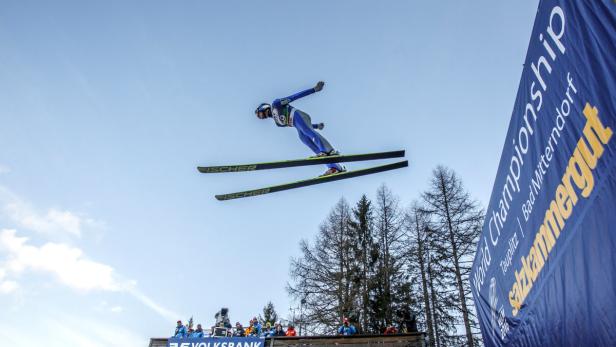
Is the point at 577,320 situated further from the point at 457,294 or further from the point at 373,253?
the point at 373,253

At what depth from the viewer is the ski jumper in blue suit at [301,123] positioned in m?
8.62

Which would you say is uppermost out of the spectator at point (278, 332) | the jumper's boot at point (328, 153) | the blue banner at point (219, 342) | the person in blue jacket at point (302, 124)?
the person in blue jacket at point (302, 124)

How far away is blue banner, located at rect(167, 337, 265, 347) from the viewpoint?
40.6ft

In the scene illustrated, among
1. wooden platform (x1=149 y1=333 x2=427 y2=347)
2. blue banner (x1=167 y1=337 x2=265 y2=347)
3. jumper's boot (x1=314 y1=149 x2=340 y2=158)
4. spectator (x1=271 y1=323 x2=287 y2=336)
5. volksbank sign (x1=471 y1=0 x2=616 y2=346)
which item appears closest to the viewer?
volksbank sign (x1=471 y1=0 x2=616 y2=346)

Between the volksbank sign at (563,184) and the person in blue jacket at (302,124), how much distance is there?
5234mm

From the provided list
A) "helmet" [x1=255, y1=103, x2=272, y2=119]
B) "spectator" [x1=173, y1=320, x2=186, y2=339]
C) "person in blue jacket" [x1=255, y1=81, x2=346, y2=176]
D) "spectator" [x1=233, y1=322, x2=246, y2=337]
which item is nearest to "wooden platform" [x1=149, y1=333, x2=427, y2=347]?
"spectator" [x1=233, y1=322, x2=246, y2=337]

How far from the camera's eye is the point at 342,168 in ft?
29.4

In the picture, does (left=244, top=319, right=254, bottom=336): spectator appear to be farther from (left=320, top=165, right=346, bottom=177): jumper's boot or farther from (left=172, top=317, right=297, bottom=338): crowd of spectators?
(left=320, top=165, right=346, bottom=177): jumper's boot

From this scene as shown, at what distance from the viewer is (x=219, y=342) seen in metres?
13.1

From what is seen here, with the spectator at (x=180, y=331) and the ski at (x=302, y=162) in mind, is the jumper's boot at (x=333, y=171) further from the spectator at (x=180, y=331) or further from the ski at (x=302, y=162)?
the spectator at (x=180, y=331)

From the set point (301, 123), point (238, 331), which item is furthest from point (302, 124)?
point (238, 331)

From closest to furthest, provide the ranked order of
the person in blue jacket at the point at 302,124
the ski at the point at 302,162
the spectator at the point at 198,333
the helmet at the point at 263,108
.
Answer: the ski at the point at 302,162
the person in blue jacket at the point at 302,124
the helmet at the point at 263,108
the spectator at the point at 198,333

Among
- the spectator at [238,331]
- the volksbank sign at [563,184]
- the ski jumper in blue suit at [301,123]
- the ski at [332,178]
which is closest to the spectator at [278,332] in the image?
the spectator at [238,331]

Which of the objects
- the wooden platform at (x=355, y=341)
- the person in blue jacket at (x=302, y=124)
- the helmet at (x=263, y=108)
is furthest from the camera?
the wooden platform at (x=355, y=341)
